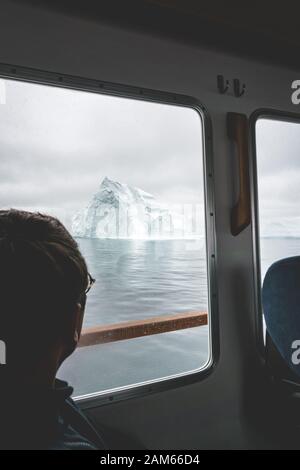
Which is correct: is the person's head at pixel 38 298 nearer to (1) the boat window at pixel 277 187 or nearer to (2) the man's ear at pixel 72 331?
(2) the man's ear at pixel 72 331

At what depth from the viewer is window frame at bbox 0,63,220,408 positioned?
1.55 meters

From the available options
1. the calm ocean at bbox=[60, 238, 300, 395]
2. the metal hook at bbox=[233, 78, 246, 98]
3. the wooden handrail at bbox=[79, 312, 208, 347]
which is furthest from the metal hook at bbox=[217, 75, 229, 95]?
the wooden handrail at bbox=[79, 312, 208, 347]

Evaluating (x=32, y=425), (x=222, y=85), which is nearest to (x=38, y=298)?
(x=32, y=425)

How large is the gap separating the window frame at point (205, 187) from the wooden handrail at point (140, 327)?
0.33ft

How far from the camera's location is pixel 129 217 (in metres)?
1.77

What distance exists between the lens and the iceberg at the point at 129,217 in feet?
5.47

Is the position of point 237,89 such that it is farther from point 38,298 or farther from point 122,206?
point 38,298

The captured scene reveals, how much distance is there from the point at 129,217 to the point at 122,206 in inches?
2.5

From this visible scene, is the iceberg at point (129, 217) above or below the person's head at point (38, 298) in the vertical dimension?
above

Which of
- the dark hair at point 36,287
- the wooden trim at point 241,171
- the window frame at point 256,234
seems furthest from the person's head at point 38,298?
the window frame at point 256,234

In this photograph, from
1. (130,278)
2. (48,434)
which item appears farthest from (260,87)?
(48,434)

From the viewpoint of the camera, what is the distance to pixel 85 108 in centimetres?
166

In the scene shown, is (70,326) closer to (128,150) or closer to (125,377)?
(125,377)

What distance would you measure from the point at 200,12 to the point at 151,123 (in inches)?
20.2
